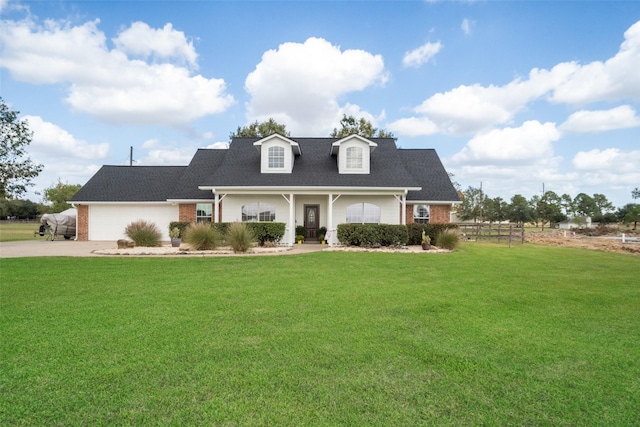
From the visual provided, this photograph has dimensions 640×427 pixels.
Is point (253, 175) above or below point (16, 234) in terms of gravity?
above

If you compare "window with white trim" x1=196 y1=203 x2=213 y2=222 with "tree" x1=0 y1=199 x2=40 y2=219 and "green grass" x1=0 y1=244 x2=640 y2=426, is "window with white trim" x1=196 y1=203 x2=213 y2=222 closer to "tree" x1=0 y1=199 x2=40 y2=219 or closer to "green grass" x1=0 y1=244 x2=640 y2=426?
"green grass" x1=0 y1=244 x2=640 y2=426

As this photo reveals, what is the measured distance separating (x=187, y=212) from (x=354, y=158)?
1121cm

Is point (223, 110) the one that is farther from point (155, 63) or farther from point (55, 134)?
point (55, 134)

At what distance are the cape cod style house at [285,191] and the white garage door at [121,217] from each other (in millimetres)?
59

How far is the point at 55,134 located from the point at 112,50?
1565 centimetres

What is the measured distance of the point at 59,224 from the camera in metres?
23.3

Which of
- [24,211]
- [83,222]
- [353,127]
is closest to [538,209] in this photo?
[353,127]

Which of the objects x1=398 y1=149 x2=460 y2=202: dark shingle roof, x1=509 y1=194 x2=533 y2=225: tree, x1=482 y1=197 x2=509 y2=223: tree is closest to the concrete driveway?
x1=398 y1=149 x2=460 y2=202: dark shingle roof

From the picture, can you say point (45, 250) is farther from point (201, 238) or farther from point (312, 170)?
point (312, 170)

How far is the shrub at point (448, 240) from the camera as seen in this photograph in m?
17.0

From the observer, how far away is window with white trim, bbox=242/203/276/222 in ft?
66.2

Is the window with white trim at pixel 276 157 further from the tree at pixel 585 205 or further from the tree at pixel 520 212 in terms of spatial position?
the tree at pixel 585 205

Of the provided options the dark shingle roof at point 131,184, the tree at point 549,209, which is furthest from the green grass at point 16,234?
the tree at point 549,209

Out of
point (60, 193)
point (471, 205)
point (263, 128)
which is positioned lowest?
point (471, 205)
